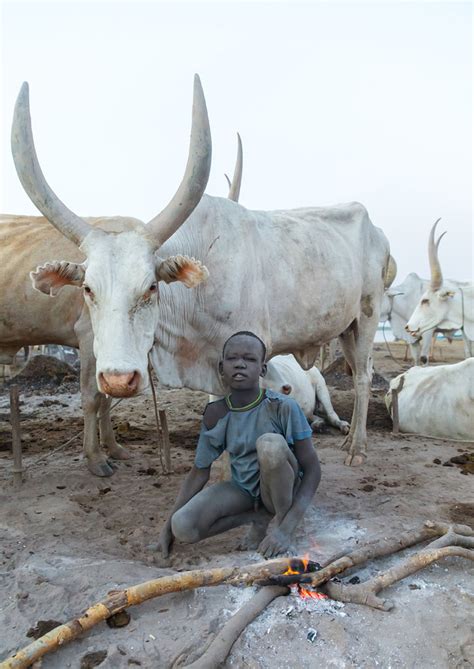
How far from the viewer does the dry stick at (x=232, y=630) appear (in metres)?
1.86

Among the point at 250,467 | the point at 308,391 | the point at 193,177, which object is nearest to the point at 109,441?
the point at 308,391

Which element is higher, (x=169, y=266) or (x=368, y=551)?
(x=169, y=266)

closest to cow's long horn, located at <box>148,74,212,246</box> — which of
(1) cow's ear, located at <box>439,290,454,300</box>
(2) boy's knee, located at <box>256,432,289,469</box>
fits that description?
(2) boy's knee, located at <box>256,432,289,469</box>

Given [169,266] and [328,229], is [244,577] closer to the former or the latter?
[169,266]

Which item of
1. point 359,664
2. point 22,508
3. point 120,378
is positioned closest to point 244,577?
point 359,664

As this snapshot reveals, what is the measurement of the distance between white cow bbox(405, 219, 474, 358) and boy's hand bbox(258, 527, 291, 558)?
7.60m

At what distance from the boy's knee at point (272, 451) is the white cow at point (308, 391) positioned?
2.70 meters

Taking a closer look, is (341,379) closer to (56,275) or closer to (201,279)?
(201,279)

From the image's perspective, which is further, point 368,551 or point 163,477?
point 163,477

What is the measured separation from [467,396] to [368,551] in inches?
120

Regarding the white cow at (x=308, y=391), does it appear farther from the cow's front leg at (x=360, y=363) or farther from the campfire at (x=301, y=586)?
the campfire at (x=301, y=586)

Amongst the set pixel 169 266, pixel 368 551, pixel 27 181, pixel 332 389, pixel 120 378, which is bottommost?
pixel 332 389

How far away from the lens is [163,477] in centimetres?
420

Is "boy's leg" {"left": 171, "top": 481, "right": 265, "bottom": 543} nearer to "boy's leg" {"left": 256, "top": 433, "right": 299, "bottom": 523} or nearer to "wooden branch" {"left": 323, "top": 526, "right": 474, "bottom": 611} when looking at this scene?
"boy's leg" {"left": 256, "top": 433, "right": 299, "bottom": 523}
